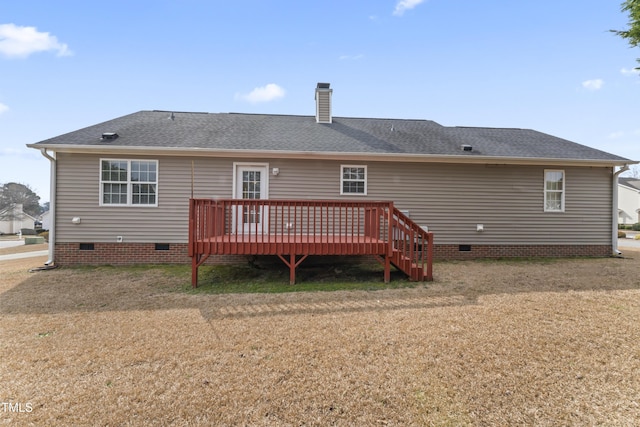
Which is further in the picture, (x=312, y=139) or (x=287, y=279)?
(x=312, y=139)

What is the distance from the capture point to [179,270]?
7336 mm

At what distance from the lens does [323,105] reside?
10656mm

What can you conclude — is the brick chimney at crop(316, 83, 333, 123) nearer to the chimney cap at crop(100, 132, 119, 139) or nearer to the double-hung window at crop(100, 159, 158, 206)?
the double-hung window at crop(100, 159, 158, 206)

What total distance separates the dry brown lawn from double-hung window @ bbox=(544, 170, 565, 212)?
4431 mm

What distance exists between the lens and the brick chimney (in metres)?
10.6

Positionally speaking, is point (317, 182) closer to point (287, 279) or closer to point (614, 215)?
point (287, 279)

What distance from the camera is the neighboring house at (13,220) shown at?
39.1 metres

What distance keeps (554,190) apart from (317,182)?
294 inches

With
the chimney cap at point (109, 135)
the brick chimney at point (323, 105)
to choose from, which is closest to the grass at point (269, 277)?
the chimney cap at point (109, 135)

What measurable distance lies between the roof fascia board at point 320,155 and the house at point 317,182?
0.10ft

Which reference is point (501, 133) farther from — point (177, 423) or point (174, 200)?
point (177, 423)

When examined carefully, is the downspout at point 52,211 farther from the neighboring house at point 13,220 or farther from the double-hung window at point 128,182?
the neighboring house at point 13,220

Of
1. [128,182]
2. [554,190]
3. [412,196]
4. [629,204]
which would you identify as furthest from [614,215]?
[629,204]

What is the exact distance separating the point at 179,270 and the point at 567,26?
13562 mm
